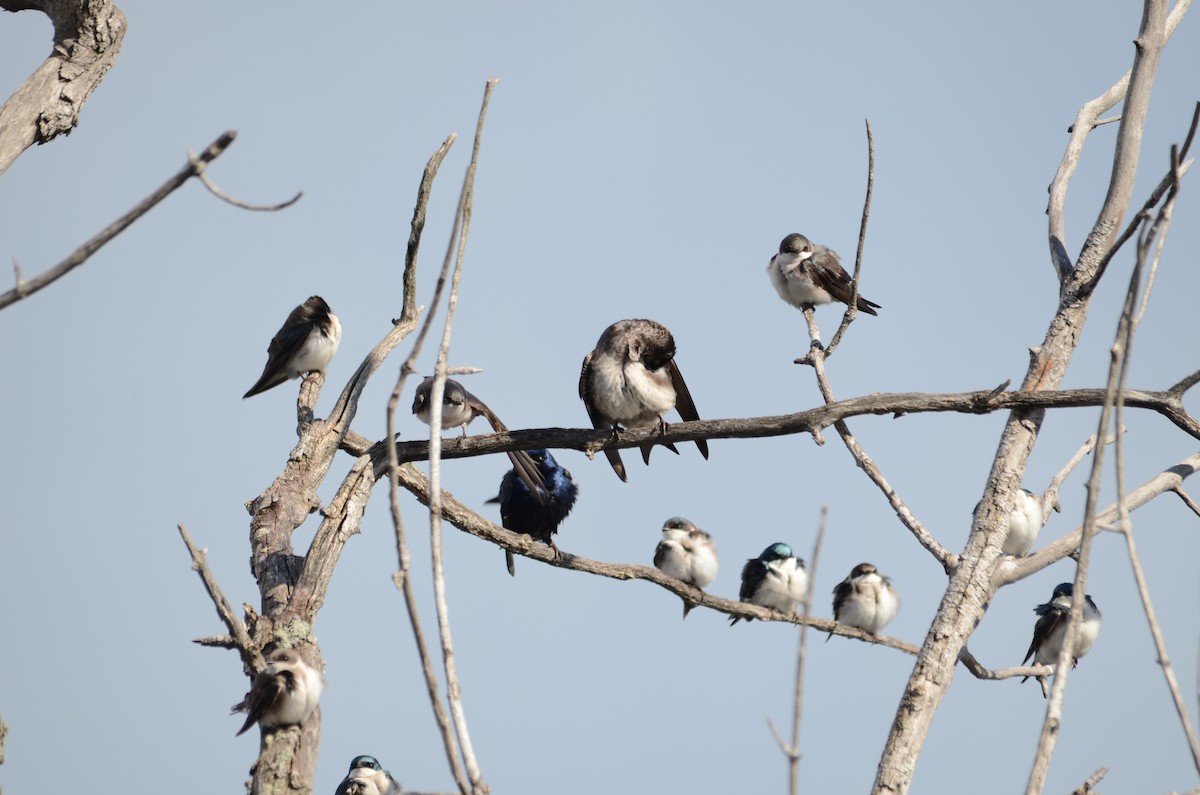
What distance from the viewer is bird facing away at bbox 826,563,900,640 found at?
995 centimetres

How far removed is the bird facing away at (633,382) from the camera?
7512mm

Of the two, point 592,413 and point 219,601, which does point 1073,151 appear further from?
point 219,601

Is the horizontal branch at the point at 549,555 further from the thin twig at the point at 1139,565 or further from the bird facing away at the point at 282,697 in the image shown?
the thin twig at the point at 1139,565

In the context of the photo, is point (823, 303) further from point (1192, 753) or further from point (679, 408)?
point (1192, 753)

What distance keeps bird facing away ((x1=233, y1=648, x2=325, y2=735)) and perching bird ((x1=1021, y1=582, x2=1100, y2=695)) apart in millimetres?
7259

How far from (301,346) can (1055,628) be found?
7007 mm

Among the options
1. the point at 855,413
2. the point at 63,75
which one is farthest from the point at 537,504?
the point at 63,75

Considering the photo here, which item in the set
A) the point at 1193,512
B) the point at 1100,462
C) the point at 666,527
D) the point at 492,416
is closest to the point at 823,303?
the point at 666,527

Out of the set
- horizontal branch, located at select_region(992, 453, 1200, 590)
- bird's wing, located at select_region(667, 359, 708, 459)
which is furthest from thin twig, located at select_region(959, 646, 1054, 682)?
bird's wing, located at select_region(667, 359, 708, 459)

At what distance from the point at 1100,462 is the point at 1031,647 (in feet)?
27.2

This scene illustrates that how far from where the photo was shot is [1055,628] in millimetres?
10922

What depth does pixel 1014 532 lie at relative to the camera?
1073 cm

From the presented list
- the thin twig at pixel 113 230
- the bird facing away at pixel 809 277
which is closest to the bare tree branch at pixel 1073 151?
the bird facing away at pixel 809 277

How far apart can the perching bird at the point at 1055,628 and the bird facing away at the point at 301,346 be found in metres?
6.72
